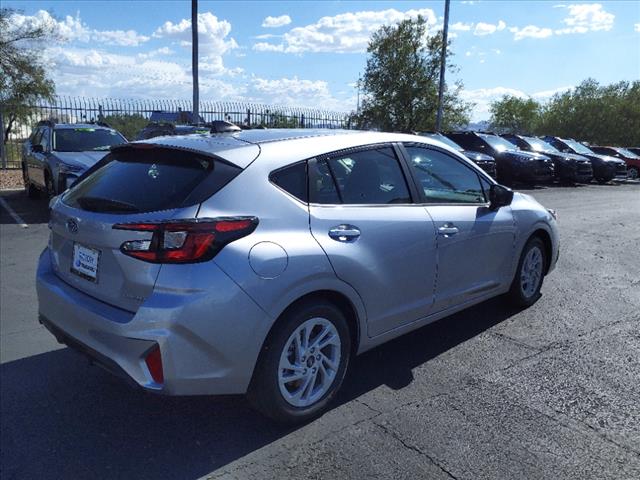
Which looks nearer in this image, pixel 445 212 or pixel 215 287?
pixel 215 287

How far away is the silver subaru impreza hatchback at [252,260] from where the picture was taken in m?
2.69

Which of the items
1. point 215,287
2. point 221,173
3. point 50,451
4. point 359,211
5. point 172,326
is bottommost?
point 50,451

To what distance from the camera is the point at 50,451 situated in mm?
2906

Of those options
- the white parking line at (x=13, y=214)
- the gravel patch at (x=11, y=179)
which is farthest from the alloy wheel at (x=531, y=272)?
the gravel patch at (x=11, y=179)

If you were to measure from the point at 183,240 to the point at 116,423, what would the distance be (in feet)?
4.21

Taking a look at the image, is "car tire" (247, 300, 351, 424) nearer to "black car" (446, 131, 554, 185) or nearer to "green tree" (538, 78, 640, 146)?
"black car" (446, 131, 554, 185)

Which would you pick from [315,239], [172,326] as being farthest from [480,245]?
[172,326]

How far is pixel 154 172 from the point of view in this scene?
310 centimetres

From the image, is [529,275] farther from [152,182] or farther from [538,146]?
[538,146]

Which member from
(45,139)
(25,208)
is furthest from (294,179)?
(25,208)

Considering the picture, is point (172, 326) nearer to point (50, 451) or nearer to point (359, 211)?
point (50, 451)

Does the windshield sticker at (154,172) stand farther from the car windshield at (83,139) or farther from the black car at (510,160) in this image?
the black car at (510,160)

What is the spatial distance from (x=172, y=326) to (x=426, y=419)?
1595 millimetres

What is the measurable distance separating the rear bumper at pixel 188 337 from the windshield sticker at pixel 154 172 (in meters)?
0.74
